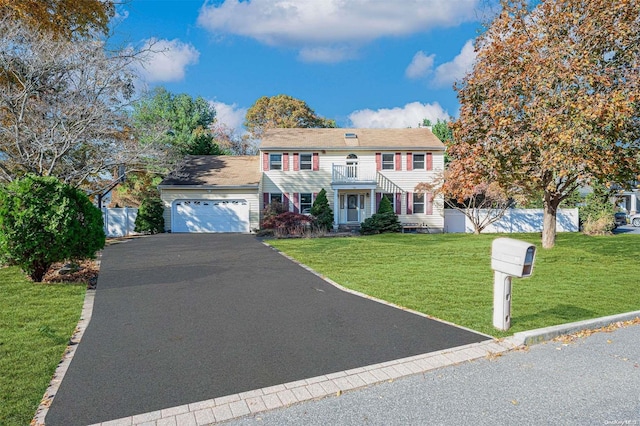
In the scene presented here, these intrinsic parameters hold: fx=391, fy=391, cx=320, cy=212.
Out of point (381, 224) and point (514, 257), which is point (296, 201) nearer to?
point (381, 224)

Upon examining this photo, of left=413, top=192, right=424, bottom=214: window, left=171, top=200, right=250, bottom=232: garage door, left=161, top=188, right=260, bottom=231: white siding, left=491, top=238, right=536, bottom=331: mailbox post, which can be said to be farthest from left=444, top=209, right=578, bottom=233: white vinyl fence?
left=491, top=238, right=536, bottom=331: mailbox post

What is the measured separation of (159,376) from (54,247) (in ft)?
17.9

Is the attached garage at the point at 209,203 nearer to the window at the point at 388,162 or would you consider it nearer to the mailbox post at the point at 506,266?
the window at the point at 388,162

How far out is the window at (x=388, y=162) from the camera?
22969mm

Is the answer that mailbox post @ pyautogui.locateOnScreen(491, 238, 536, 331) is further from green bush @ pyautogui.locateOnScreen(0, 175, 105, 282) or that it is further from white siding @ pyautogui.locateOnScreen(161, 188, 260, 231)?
white siding @ pyautogui.locateOnScreen(161, 188, 260, 231)

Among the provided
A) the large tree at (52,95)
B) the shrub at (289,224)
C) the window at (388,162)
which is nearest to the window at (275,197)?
the shrub at (289,224)

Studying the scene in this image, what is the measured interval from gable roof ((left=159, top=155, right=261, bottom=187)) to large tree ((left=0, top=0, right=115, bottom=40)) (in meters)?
7.41

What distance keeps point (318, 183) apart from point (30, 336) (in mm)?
18715

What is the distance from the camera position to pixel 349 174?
22.4 meters

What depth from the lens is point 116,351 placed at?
4301 millimetres

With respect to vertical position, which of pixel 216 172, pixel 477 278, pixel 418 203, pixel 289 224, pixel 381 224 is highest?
pixel 216 172

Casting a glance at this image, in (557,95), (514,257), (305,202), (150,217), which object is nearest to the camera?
(514,257)

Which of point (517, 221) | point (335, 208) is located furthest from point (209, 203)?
point (517, 221)

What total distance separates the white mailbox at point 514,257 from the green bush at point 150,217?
19339mm
